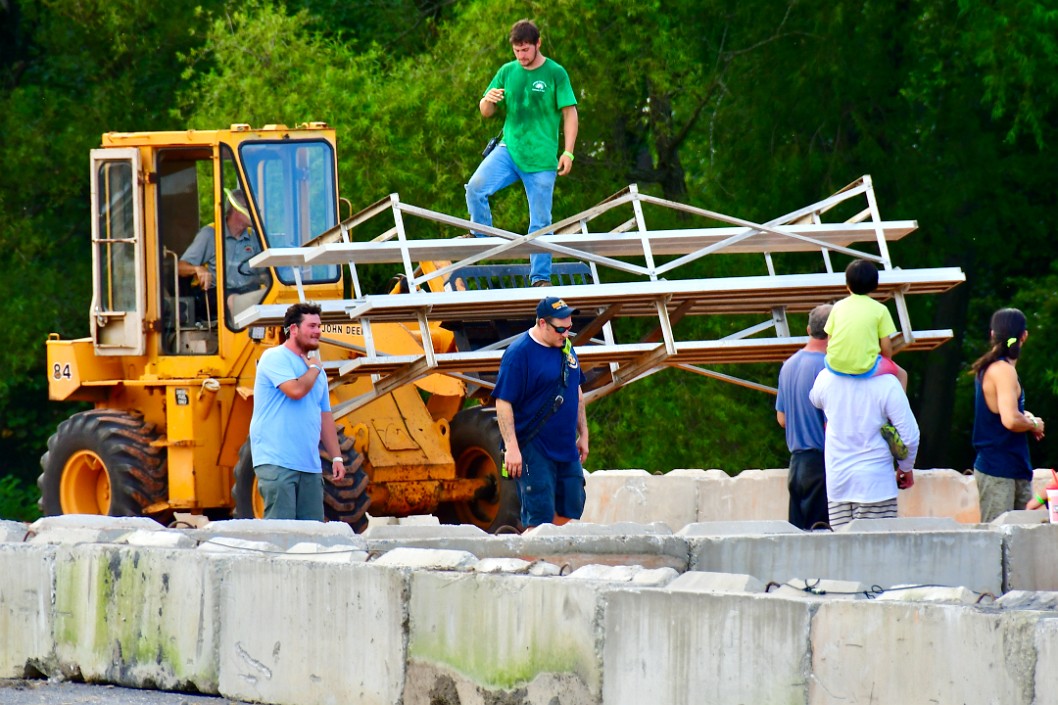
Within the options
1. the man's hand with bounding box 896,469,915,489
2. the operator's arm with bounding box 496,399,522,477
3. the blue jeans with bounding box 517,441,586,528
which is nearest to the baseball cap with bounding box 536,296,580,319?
the operator's arm with bounding box 496,399,522,477

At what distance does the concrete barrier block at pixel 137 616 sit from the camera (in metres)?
7.97

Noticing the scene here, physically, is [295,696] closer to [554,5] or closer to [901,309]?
[901,309]

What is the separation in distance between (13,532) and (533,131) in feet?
16.8

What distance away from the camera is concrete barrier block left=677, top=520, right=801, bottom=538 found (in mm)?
8727

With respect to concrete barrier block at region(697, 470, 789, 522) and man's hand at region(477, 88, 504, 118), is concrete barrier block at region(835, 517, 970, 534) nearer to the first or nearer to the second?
man's hand at region(477, 88, 504, 118)

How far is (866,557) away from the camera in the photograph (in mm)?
8891

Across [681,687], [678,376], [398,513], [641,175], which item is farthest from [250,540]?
[641,175]

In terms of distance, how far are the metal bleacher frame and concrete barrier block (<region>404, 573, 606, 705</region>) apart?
4496 millimetres

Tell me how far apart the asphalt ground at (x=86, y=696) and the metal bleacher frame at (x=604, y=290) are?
12.6 ft

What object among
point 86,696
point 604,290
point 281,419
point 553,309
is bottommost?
point 86,696

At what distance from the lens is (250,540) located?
864 centimetres

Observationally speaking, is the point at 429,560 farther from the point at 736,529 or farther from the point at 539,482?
the point at 539,482

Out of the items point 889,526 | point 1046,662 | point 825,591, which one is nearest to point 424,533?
point 889,526

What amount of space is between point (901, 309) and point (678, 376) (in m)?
11.6
